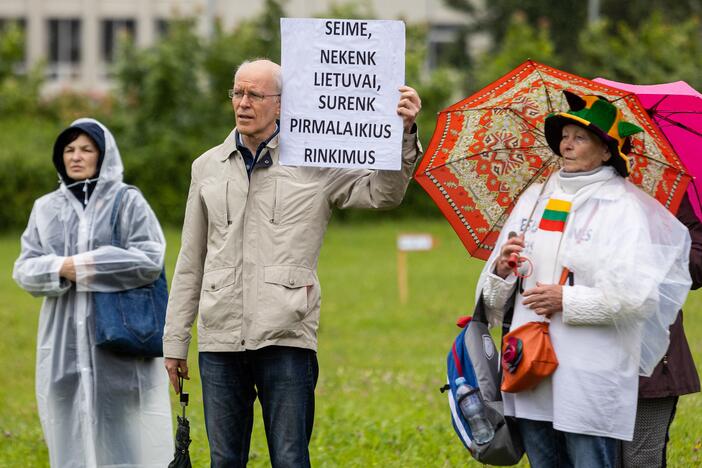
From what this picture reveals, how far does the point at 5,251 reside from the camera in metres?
26.3

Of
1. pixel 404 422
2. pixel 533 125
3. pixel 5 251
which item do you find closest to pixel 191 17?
pixel 5 251

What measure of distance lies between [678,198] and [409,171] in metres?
1.16

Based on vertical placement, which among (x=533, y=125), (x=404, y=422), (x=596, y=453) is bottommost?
(x=404, y=422)

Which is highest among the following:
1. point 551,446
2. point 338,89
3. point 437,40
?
point 437,40

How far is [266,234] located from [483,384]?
1.12 meters

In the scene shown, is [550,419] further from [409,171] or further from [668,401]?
[409,171]

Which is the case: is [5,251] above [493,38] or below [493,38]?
below

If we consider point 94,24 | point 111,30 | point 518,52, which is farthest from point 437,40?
point 518,52

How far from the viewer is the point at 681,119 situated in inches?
230

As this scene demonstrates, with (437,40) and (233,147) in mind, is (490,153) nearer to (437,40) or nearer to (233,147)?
(233,147)

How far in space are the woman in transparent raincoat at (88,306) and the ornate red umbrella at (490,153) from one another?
2.00 metres

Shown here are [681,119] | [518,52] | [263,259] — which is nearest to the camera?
[263,259]

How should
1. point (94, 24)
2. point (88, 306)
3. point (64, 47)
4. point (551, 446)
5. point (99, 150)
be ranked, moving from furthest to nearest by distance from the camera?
point (64, 47) < point (94, 24) < point (99, 150) < point (88, 306) < point (551, 446)

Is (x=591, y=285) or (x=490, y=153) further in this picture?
(x=490, y=153)
